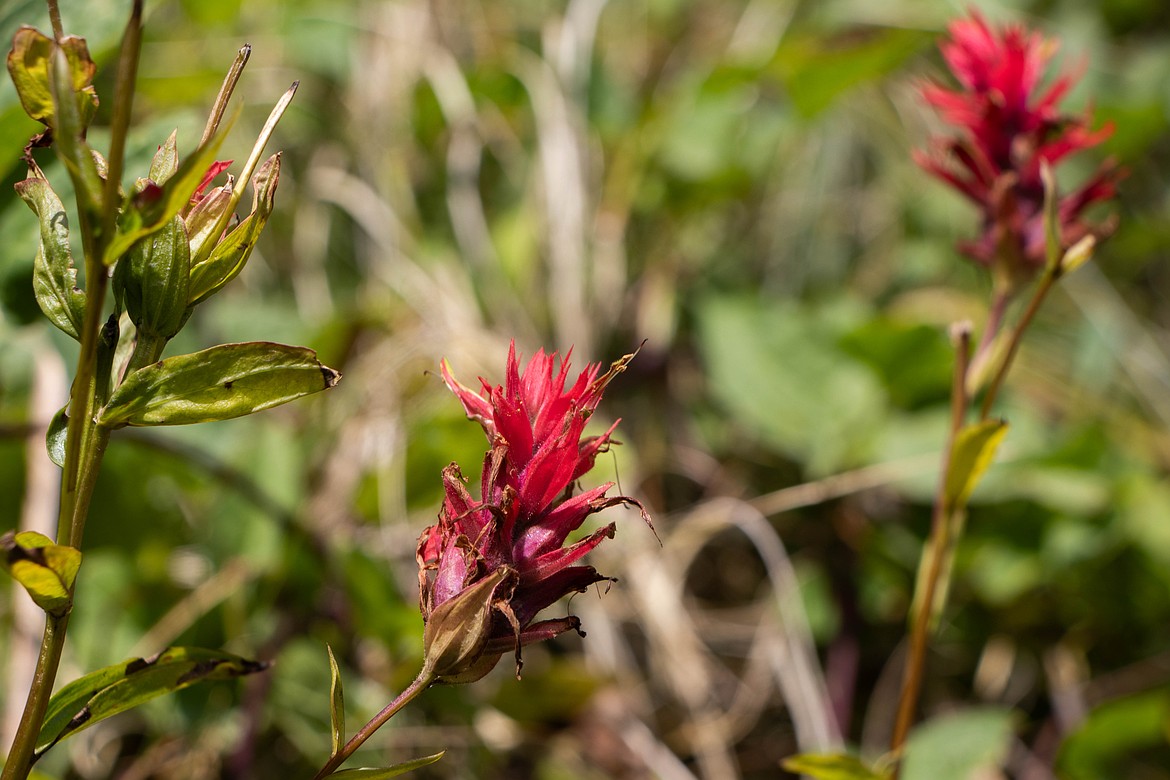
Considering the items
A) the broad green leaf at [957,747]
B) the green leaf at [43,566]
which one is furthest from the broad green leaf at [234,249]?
the broad green leaf at [957,747]

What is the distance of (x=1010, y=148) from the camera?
0.89 metres

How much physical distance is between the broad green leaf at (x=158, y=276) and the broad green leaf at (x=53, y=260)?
1.3 inches

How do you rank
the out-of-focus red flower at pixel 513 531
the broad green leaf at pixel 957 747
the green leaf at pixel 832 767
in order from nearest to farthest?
the out-of-focus red flower at pixel 513 531 → the green leaf at pixel 832 767 → the broad green leaf at pixel 957 747

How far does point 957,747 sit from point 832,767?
1.49 feet

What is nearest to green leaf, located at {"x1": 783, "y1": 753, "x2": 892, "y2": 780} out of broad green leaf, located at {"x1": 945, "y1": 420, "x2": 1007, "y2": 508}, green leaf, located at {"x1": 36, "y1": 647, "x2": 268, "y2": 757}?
broad green leaf, located at {"x1": 945, "y1": 420, "x2": 1007, "y2": 508}

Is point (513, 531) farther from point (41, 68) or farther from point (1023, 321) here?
point (1023, 321)

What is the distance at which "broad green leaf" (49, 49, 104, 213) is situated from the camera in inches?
15.5

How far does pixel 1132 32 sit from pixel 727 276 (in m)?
1.23

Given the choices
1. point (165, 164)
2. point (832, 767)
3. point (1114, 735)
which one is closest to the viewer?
point (165, 164)

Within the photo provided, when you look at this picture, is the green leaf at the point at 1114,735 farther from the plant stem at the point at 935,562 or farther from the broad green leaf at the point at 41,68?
the broad green leaf at the point at 41,68

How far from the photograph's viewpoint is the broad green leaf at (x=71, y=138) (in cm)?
39

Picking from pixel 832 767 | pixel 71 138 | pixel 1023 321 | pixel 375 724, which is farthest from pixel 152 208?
pixel 1023 321

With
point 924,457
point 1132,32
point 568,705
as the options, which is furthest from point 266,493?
point 1132,32

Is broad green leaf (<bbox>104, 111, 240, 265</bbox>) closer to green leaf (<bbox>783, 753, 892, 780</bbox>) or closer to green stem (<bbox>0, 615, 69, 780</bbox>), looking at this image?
green stem (<bbox>0, 615, 69, 780</bbox>)
